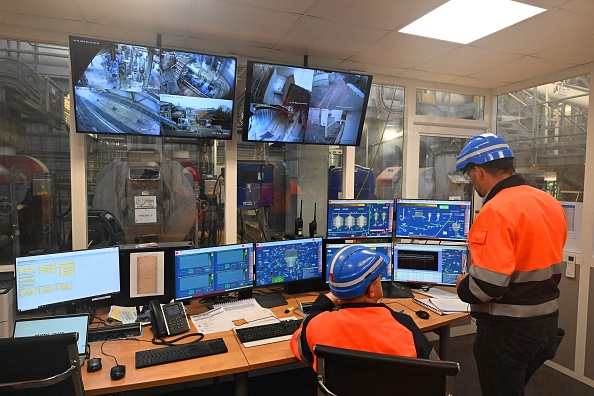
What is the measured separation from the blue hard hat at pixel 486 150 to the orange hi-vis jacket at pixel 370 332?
90cm

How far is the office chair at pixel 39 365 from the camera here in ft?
3.61

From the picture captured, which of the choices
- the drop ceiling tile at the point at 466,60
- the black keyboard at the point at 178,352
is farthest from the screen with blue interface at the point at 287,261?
the drop ceiling tile at the point at 466,60

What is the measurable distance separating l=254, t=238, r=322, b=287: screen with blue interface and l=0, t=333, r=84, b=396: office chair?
1.32 meters

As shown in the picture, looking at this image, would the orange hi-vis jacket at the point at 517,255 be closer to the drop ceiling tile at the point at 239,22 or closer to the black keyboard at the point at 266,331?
the black keyboard at the point at 266,331

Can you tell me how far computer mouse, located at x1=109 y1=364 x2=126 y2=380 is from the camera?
152cm

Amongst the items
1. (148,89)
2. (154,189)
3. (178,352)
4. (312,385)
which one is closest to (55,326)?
(178,352)

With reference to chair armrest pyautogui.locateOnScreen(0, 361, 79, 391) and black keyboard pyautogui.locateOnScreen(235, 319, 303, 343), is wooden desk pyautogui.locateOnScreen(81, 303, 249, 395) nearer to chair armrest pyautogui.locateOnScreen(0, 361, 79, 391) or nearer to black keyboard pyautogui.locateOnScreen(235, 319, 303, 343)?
black keyboard pyautogui.locateOnScreen(235, 319, 303, 343)

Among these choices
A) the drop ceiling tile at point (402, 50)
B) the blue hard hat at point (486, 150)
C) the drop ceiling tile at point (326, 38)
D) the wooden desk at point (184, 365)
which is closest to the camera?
the wooden desk at point (184, 365)

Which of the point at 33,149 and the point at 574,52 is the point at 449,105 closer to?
the point at 574,52

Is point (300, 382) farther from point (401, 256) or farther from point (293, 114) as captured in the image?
point (293, 114)

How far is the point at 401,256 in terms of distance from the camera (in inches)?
108

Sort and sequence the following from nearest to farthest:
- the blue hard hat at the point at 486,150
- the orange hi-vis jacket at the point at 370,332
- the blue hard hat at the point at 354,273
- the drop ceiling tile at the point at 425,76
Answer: the orange hi-vis jacket at the point at 370,332
the blue hard hat at the point at 354,273
the blue hard hat at the point at 486,150
the drop ceiling tile at the point at 425,76

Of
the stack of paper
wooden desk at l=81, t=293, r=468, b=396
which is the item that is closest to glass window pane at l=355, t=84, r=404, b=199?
the stack of paper

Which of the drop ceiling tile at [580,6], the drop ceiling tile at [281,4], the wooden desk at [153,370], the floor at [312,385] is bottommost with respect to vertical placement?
the floor at [312,385]
